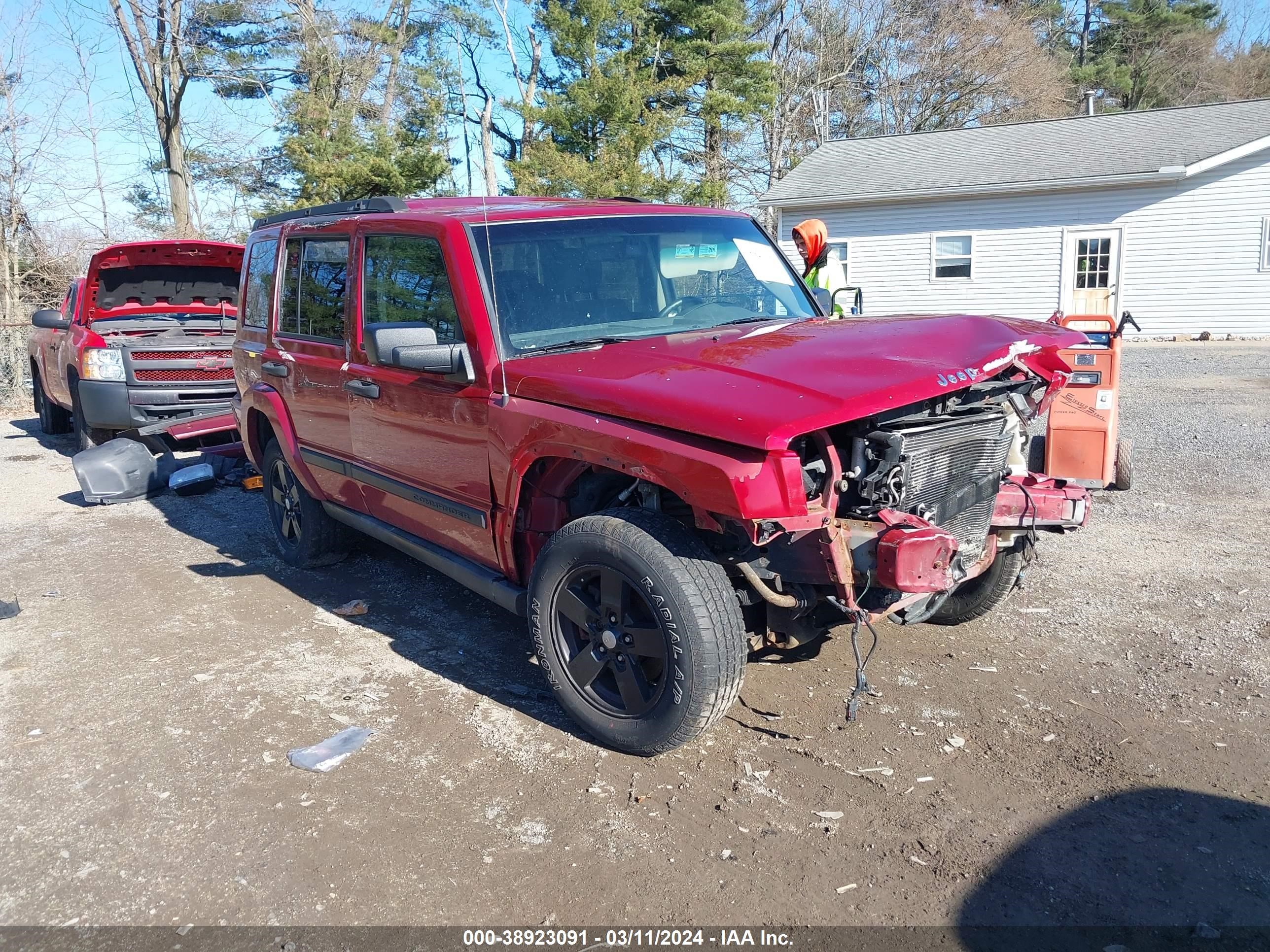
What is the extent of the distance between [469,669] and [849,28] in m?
35.5

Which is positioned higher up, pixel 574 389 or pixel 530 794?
pixel 574 389

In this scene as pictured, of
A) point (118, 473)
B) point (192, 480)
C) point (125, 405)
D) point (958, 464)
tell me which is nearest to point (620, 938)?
point (958, 464)

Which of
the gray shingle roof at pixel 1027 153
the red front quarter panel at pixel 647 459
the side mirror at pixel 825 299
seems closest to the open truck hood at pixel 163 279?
the side mirror at pixel 825 299

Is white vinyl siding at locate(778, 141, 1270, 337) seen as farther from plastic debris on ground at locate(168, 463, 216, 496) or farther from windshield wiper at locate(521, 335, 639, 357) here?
windshield wiper at locate(521, 335, 639, 357)

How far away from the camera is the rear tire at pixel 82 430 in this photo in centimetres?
949

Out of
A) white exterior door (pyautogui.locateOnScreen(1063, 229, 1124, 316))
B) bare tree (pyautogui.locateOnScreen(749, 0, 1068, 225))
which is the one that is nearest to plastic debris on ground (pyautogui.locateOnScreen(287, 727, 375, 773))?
white exterior door (pyautogui.locateOnScreen(1063, 229, 1124, 316))

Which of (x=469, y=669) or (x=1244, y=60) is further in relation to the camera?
(x=1244, y=60)

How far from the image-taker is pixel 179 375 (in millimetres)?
9297

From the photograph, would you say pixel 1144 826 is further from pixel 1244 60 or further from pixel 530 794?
pixel 1244 60

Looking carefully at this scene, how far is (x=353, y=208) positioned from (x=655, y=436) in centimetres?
265

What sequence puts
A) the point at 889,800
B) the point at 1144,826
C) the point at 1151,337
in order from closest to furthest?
the point at 1144,826, the point at 889,800, the point at 1151,337

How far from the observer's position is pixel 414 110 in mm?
28031

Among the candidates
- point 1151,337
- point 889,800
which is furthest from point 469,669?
point 1151,337

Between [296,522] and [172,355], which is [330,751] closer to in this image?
[296,522]
